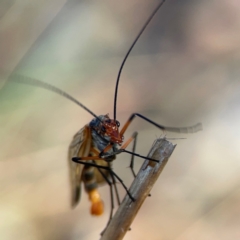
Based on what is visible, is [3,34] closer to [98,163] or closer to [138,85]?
[138,85]

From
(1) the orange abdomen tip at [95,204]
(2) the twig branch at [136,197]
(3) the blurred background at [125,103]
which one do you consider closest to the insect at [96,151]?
(1) the orange abdomen tip at [95,204]

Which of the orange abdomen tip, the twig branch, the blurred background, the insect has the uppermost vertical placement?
the blurred background

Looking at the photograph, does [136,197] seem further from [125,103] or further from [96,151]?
[125,103]

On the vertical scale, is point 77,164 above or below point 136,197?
above

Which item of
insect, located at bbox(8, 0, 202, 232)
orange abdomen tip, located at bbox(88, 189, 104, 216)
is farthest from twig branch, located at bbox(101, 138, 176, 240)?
orange abdomen tip, located at bbox(88, 189, 104, 216)

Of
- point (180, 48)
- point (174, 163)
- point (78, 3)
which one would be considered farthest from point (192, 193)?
point (78, 3)

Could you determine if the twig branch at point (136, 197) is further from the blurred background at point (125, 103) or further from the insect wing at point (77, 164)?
the blurred background at point (125, 103)

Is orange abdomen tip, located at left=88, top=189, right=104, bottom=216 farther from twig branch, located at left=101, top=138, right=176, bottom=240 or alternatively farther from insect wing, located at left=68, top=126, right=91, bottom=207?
twig branch, located at left=101, top=138, right=176, bottom=240

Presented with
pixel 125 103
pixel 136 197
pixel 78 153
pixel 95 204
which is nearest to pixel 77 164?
pixel 78 153
